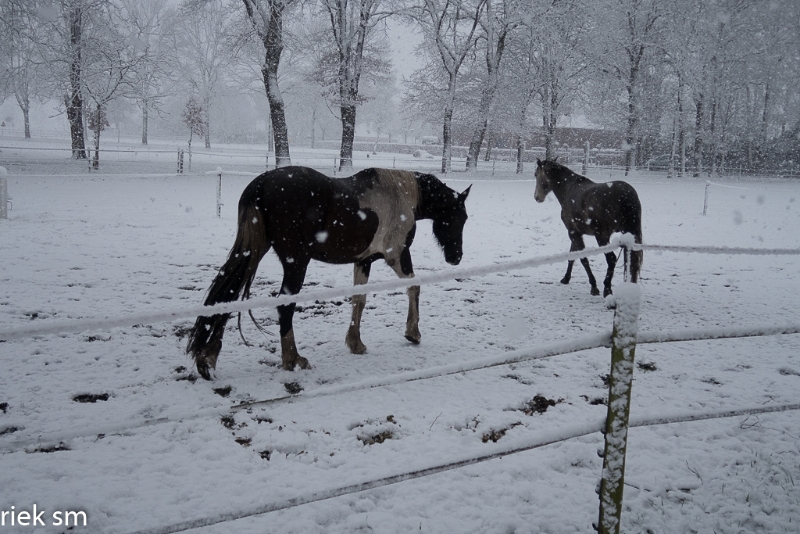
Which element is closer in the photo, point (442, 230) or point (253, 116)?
point (442, 230)

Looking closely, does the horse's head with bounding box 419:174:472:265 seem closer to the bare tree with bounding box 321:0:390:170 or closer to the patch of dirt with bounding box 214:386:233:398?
→ the patch of dirt with bounding box 214:386:233:398

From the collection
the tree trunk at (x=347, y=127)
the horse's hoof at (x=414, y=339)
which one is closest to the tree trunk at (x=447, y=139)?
the tree trunk at (x=347, y=127)

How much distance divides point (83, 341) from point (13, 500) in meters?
2.15

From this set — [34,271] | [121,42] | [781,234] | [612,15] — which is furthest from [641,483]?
[612,15]

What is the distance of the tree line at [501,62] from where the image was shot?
783 inches

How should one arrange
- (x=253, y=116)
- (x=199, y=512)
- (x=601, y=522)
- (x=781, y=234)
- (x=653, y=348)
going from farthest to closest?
(x=253, y=116), (x=781, y=234), (x=653, y=348), (x=199, y=512), (x=601, y=522)

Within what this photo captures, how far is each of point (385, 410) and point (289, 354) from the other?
989 mm

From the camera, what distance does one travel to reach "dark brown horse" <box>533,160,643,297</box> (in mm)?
6008

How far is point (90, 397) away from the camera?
3227mm

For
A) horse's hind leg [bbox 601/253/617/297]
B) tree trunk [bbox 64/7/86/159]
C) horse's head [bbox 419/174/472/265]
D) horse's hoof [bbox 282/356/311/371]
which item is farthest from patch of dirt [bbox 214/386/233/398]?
tree trunk [bbox 64/7/86/159]

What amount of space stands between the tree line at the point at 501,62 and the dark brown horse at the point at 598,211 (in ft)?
47.5

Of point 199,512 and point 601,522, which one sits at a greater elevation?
point 601,522

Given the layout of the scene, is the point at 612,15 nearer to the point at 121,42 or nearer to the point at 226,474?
the point at 121,42

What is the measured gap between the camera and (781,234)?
35.8ft
